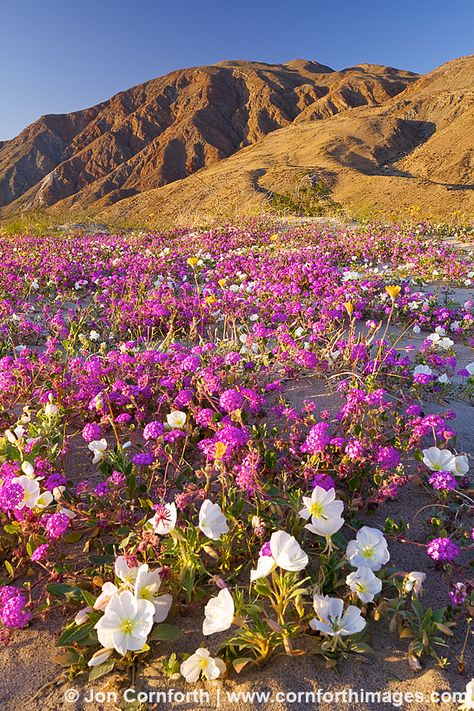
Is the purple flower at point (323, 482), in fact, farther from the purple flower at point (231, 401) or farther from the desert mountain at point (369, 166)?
the desert mountain at point (369, 166)

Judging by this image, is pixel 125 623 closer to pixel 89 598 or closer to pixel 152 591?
pixel 152 591

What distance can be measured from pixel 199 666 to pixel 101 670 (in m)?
0.36

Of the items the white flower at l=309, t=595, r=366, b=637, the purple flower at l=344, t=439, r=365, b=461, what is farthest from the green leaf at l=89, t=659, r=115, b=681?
the purple flower at l=344, t=439, r=365, b=461

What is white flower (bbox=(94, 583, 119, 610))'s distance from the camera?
1705 millimetres

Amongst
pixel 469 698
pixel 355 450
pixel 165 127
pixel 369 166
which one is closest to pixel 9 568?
pixel 355 450

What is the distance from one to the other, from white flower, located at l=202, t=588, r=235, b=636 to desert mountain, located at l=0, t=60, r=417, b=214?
72.6 meters

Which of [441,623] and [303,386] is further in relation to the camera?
[303,386]

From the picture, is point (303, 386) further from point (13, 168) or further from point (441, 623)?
point (13, 168)

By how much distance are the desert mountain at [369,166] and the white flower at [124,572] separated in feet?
53.2

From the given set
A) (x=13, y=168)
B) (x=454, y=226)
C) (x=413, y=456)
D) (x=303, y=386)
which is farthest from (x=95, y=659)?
(x=13, y=168)

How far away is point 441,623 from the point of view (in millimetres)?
1739

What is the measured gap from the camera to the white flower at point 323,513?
189 centimetres

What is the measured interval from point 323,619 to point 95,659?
Answer: 31.9 inches

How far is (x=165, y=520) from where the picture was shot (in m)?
1.88
